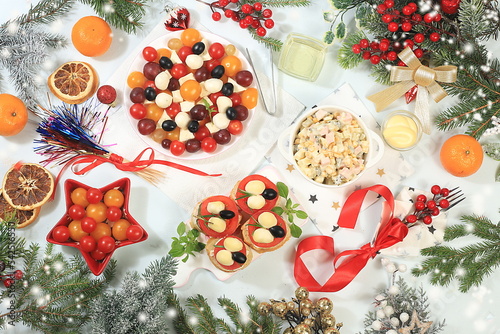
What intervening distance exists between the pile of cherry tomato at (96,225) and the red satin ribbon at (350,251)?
1.63 ft

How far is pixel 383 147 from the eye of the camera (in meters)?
1.38

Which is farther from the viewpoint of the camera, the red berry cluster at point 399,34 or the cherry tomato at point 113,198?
the cherry tomato at point 113,198

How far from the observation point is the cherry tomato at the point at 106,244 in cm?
136

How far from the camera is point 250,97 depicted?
1404mm

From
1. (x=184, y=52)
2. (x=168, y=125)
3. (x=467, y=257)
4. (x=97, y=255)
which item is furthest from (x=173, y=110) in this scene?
(x=467, y=257)

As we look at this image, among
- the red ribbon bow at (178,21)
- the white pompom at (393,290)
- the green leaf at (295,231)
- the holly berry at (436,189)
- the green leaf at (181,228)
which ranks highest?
the red ribbon bow at (178,21)

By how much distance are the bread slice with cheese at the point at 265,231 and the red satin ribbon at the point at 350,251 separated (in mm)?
103

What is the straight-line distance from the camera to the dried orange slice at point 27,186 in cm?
140

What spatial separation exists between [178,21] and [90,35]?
263mm

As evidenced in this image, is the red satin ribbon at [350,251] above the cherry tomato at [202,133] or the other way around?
the other way around

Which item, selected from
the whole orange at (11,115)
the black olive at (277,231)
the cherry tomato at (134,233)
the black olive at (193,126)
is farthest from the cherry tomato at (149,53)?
the black olive at (277,231)

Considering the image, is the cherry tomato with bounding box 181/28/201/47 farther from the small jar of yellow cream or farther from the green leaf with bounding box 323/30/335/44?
the small jar of yellow cream

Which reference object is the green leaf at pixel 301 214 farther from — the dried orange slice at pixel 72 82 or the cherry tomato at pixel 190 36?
the dried orange slice at pixel 72 82

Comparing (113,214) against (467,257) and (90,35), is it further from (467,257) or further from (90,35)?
(467,257)
